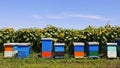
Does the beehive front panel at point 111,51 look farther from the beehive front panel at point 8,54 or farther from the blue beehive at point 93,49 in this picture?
the beehive front panel at point 8,54

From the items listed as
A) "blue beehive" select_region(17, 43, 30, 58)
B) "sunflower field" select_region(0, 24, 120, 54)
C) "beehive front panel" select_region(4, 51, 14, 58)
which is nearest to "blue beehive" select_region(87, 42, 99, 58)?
"sunflower field" select_region(0, 24, 120, 54)

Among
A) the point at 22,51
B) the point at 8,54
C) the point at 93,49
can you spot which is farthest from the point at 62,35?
the point at 8,54

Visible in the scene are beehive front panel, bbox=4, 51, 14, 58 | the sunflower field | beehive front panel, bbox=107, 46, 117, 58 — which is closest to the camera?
beehive front panel, bbox=107, 46, 117, 58

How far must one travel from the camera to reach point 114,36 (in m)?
16.0

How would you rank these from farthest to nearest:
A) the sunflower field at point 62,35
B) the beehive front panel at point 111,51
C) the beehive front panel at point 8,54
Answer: the sunflower field at point 62,35
the beehive front panel at point 8,54
the beehive front panel at point 111,51

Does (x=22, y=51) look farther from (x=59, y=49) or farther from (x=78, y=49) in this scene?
(x=78, y=49)

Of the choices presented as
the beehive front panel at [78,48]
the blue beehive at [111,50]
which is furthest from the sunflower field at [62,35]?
the beehive front panel at [78,48]

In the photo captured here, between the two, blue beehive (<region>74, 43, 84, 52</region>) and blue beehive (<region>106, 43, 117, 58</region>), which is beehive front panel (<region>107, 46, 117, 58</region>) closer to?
blue beehive (<region>106, 43, 117, 58</region>)

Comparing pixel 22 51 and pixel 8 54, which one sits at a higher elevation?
pixel 22 51

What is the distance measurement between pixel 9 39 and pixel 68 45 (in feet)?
11.9

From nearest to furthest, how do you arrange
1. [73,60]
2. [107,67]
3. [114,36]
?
[107,67] → [73,60] → [114,36]

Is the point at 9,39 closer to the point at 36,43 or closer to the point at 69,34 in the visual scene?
the point at 36,43

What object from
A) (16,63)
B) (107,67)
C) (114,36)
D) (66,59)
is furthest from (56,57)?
(114,36)

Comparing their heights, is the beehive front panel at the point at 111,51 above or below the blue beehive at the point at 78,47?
below
